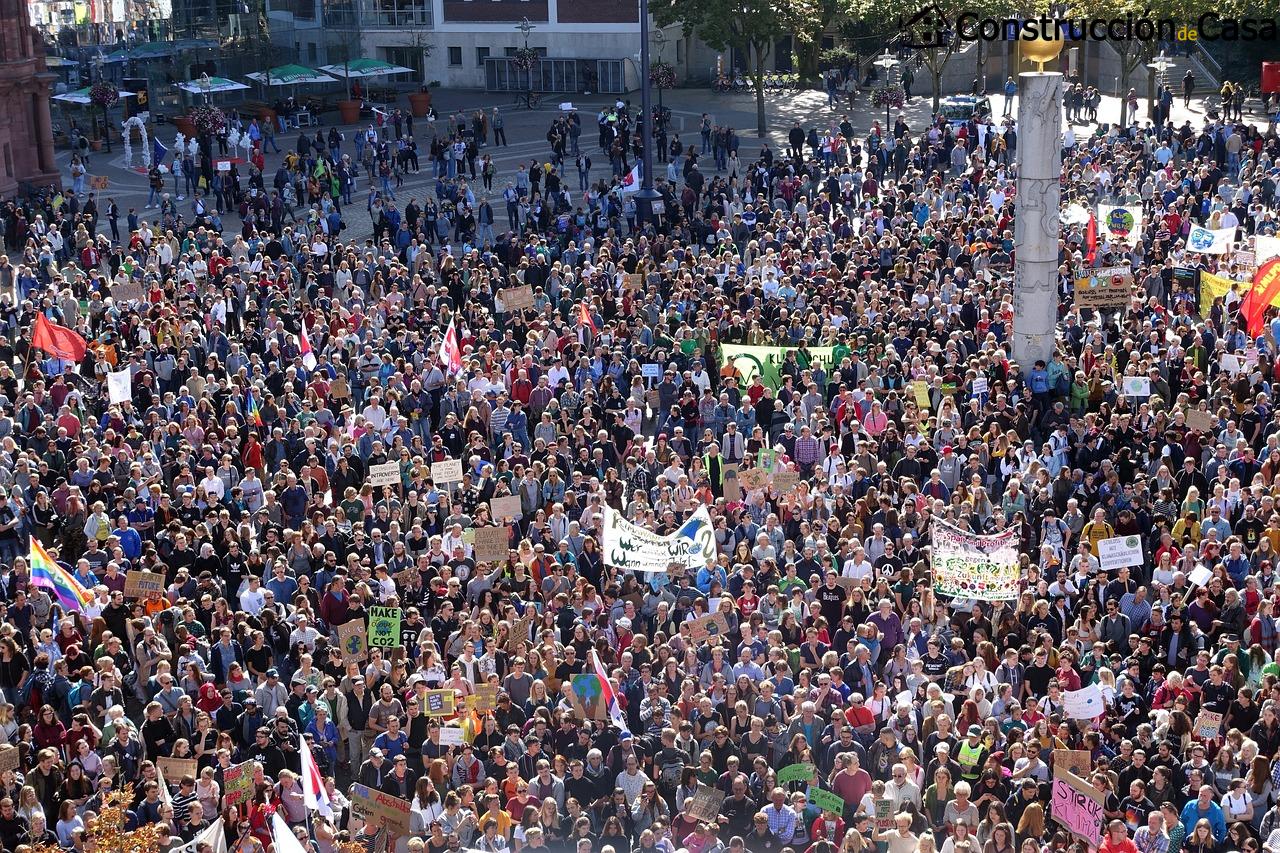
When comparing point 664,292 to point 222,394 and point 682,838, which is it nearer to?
point 222,394

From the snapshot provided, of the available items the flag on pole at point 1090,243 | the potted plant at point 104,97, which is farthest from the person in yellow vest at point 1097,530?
the potted plant at point 104,97

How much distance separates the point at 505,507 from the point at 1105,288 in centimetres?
1157

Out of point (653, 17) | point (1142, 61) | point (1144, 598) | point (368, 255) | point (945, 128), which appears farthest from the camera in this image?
point (653, 17)

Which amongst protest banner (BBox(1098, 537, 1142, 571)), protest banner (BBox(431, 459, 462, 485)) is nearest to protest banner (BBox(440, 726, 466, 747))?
protest banner (BBox(431, 459, 462, 485))

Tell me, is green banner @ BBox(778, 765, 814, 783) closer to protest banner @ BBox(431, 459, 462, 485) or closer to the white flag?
protest banner @ BBox(431, 459, 462, 485)

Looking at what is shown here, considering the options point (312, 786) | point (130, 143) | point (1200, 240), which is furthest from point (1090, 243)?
point (130, 143)

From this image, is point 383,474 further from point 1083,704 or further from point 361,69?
point 361,69

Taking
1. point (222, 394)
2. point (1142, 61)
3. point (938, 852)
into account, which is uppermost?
point (1142, 61)

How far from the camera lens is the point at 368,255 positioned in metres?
34.1

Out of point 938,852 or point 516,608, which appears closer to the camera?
point 938,852

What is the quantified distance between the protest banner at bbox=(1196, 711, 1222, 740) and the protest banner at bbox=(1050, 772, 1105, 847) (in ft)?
5.55

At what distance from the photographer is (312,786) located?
14.3 m

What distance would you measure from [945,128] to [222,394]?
24.4 m

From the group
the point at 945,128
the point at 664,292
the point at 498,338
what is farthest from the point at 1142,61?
the point at 498,338
